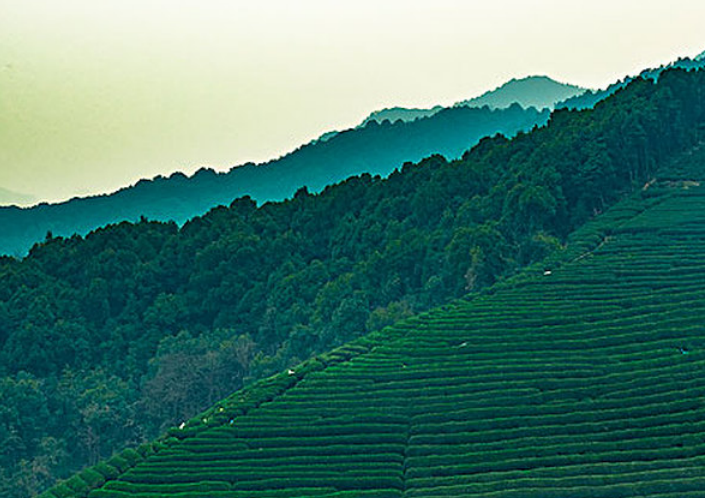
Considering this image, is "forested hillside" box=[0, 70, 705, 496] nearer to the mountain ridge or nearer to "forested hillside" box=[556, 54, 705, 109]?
the mountain ridge

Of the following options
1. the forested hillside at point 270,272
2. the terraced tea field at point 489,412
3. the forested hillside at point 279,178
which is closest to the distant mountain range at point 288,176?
the forested hillside at point 279,178

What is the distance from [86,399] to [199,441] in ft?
70.4

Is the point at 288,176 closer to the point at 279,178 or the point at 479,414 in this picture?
the point at 279,178

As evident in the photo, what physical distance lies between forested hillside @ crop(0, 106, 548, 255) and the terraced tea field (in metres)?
83.6

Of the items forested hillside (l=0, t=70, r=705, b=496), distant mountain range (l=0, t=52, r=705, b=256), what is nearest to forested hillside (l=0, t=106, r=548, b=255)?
distant mountain range (l=0, t=52, r=705, b=256)

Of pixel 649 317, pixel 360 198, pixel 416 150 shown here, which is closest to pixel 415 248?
pixel 360 198

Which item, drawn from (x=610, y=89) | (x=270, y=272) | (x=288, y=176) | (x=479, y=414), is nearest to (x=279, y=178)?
(x=288, y=176)

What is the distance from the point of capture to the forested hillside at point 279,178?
12812 centimetres

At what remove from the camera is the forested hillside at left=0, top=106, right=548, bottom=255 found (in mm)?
128125

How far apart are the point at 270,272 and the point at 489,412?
35494mm

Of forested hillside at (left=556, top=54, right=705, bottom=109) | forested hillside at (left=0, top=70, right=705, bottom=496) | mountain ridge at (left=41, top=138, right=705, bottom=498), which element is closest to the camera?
mountain ridge at (left=41, top=138, right=705, bottom=498)

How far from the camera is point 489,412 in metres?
33.1

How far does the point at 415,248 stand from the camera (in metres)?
60.2

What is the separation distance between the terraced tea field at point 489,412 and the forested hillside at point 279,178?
8356 centimetres
